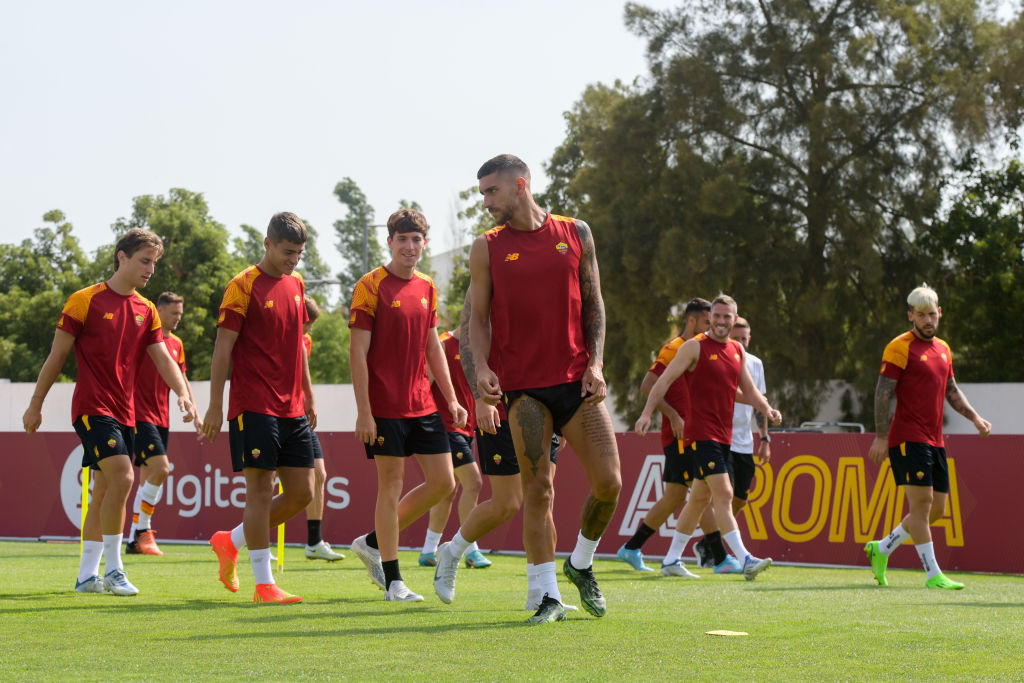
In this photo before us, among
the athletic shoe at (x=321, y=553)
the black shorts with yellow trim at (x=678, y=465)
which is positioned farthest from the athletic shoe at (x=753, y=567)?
the athletic shoe at (x=321, y=553)

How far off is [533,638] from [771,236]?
114 ft

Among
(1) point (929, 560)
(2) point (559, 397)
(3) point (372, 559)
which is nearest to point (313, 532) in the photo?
(3) point (372, 559)

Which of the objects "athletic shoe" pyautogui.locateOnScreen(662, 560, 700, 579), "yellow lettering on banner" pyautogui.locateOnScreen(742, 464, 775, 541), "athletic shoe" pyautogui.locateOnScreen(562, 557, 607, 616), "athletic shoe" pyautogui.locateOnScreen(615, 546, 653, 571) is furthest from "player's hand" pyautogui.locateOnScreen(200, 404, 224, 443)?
"yellow lettering on banner" pyautogui.locateOnScreen(742, 464, 775, 541)

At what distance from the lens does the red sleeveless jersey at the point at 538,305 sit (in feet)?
22.5

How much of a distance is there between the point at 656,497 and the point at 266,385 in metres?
7.58

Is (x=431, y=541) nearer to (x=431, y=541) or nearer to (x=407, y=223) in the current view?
(x=431, y=541)

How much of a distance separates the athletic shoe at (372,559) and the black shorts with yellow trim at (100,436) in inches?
63.0

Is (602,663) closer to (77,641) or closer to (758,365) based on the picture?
(77,641)

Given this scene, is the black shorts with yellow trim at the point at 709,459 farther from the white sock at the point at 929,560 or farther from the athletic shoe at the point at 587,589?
the athletic shoe at the point at 587,589

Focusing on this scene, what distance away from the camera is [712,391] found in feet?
38.9

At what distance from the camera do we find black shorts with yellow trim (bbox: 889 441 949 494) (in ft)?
34.8

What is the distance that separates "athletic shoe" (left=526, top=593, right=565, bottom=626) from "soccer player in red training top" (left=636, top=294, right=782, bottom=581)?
4.62 m

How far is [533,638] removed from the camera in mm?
6223

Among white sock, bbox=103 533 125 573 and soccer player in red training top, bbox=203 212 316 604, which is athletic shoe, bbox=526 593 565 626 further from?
white sock, bbox=103 533 125 573
